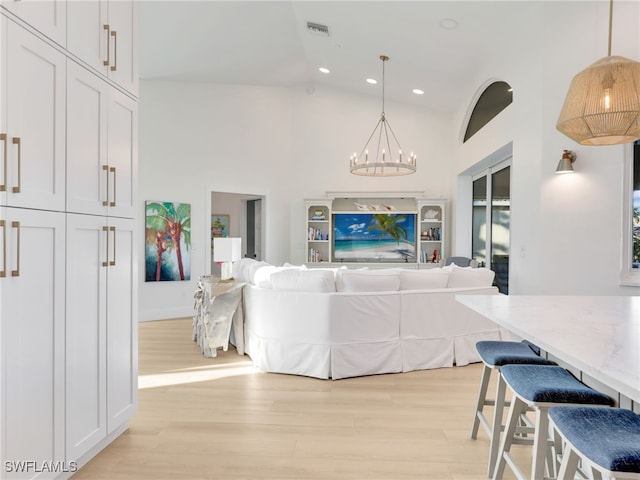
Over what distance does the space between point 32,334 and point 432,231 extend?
7150mm

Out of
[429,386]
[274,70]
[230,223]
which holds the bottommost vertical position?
[429,386]

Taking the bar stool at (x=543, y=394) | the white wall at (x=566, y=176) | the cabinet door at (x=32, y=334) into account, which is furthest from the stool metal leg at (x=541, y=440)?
the white wall at (x=566, y=176)

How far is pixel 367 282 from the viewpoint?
419 centimetres

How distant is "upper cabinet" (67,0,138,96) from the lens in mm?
2238

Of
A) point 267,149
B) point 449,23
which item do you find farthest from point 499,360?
point 267,149

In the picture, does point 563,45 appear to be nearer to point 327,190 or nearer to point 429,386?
point 429,386

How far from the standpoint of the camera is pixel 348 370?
405cm

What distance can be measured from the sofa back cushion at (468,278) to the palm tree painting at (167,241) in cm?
439

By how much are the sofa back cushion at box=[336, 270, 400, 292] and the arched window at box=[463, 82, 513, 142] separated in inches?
113

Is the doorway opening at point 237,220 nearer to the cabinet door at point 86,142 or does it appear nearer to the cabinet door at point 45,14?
the cabinet door at point 86,142

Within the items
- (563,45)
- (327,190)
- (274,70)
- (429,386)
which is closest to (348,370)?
(429,386)

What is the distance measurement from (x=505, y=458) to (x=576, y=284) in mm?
2701

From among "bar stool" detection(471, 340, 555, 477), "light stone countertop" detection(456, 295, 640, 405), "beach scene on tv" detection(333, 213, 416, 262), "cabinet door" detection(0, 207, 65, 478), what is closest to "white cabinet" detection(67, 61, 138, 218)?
"cabinet door" detection(0, 207, 65, 478)

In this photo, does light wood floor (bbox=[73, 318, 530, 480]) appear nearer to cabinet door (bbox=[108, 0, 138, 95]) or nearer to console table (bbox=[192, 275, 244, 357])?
console table (bbox=[192, 275, 244, 357])
